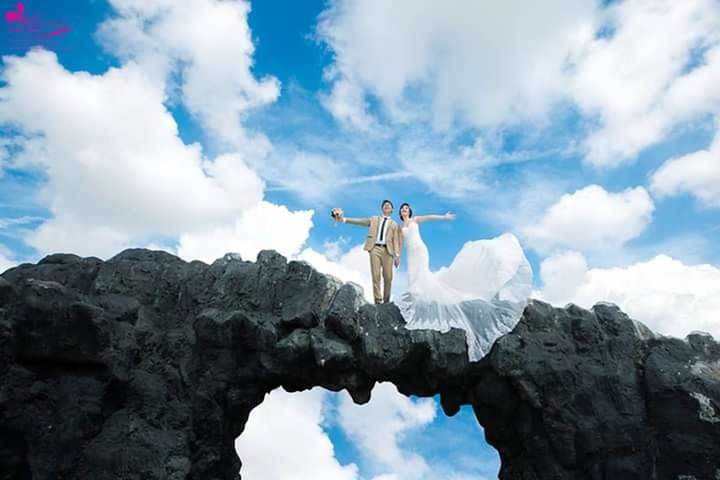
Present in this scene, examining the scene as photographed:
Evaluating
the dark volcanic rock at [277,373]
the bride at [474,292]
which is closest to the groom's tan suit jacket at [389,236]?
the bride at [474,292]

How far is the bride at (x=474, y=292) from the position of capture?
10.9 m

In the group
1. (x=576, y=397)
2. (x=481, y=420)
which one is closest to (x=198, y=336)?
(x=481, y=420)

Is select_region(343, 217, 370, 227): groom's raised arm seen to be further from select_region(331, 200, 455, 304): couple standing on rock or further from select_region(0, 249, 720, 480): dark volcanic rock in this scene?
select_region(0, 249, 720, 480): dark volcanic rock

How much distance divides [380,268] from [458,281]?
1637mm

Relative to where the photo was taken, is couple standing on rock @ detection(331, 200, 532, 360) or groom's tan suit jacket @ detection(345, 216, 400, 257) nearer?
couple standing on rock @ detection(331, 200, 532, 360)

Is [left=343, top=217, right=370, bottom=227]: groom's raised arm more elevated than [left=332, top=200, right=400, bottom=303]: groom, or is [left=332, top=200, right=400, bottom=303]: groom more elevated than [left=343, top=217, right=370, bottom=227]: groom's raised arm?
[left=343, top=217, right=370, bottom=227]: groom's raised arm

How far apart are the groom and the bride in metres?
0.35

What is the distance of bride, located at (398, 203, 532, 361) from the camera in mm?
10891

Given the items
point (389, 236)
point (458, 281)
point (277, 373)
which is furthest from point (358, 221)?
point (277, 373)

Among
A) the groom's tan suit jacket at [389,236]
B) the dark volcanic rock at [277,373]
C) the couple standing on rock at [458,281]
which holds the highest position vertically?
the groom's tan suit jacket at [389,236]

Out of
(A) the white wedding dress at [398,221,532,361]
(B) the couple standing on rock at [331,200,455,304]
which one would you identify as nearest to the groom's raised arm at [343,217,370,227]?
(B) the couple standing on rock at [331,200,455,304]

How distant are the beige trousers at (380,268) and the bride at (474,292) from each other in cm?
50

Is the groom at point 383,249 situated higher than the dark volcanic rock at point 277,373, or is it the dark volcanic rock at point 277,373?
the groom at point 383,249

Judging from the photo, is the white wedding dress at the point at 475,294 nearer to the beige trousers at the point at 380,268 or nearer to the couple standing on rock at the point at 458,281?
the couple standing on rock at the point at 458,281
